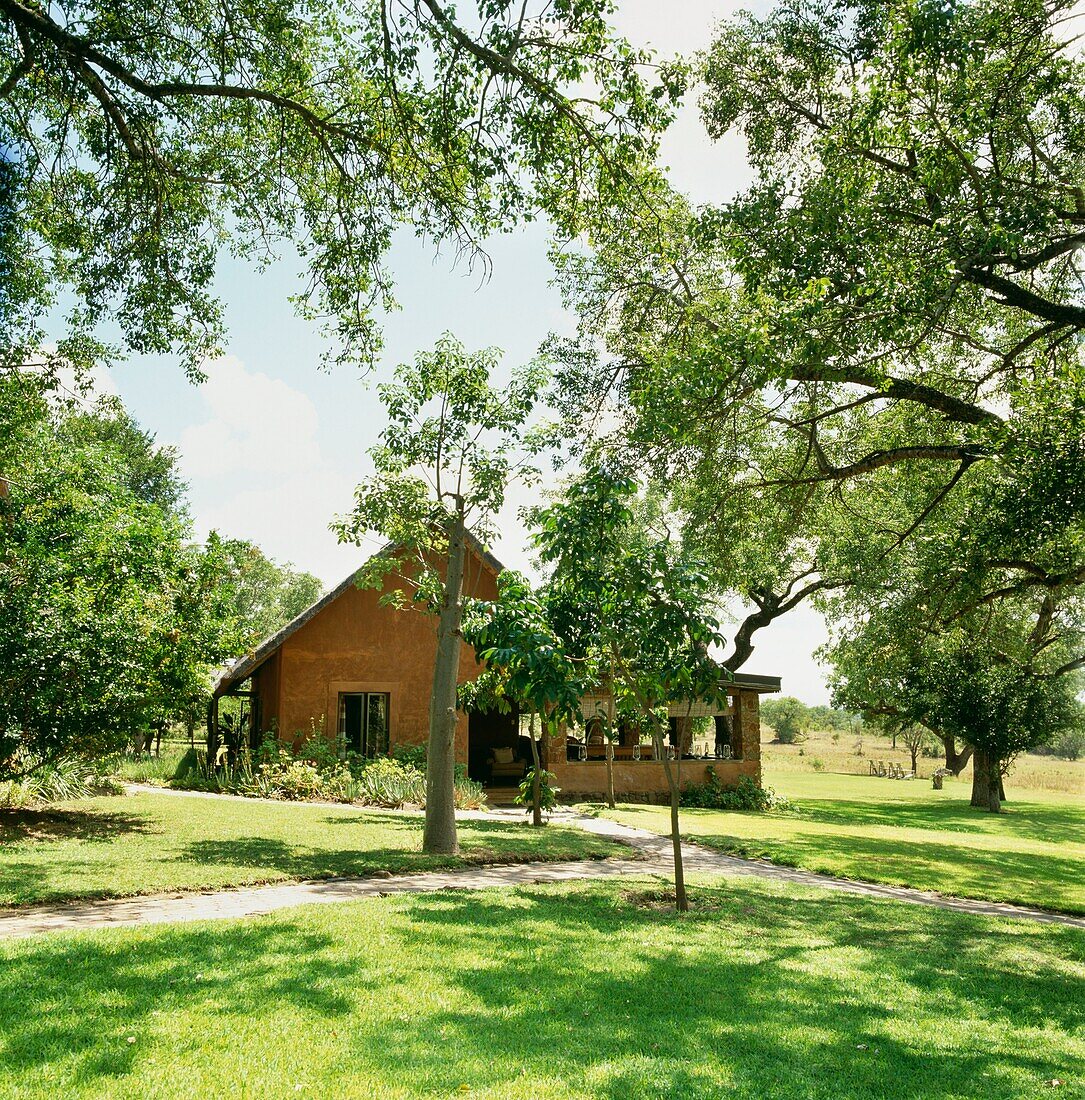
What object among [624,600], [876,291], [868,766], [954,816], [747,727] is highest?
[876,291]

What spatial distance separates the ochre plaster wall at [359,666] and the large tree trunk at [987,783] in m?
18.7

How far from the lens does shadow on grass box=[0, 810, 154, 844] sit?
11.1m

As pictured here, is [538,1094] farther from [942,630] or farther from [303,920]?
[942,630]

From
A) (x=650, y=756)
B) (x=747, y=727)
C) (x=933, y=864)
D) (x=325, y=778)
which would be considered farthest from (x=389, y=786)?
(x=747, y=727)

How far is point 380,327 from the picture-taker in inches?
430

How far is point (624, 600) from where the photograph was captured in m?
8.16

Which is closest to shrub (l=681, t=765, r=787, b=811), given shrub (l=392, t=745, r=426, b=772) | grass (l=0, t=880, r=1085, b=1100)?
shrub (l=392, t=745, r=426, b=772)

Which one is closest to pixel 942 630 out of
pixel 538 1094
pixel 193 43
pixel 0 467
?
pixel 538 1094

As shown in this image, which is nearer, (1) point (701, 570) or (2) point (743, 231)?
(1) point (701, 570)

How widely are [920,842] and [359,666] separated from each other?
510 inches

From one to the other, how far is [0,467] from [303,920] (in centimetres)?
981

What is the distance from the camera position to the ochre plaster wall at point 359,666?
65.0 feet

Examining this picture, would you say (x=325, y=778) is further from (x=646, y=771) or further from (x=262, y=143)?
(x=262, y=143)

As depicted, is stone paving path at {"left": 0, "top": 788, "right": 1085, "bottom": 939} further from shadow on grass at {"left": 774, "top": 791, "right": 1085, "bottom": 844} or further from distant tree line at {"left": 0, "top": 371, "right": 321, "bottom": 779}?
shadow on grass at {"left": 774, "top": 791, "right": 1085, "bottom": 844}
